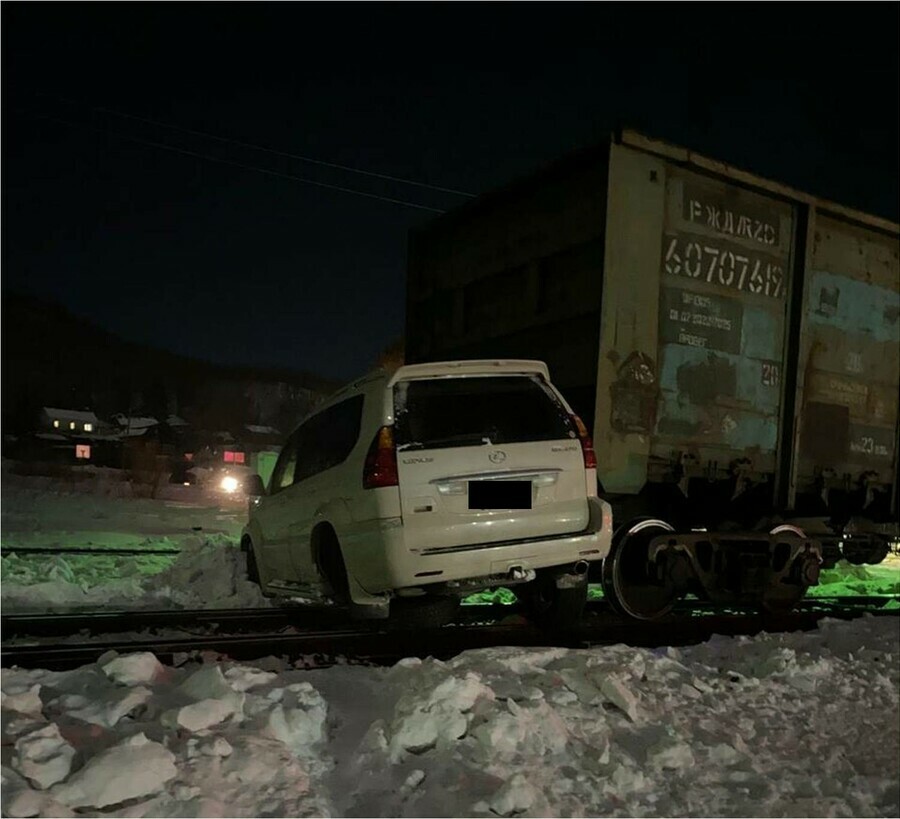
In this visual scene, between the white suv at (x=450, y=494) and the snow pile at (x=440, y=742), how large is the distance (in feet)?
2.28

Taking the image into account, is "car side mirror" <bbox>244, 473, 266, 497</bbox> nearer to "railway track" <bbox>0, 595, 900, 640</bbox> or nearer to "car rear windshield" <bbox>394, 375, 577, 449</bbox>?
"railway track" <bbox>0, 595, 900, 640</bbox>

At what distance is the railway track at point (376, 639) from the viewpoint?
178 inches

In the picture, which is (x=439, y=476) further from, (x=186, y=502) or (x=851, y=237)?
(x=186, y=502)

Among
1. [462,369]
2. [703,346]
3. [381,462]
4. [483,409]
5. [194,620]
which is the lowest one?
[194,620]

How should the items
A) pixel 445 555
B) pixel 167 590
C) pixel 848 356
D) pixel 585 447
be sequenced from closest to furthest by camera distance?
pixel 445 555
pixel 585 447
pixel 848 356
pixel 167 590

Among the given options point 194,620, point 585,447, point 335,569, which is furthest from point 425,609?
point 194,620

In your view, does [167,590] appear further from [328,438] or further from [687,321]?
[687,321]

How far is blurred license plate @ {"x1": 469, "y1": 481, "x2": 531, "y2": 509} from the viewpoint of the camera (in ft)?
15.3

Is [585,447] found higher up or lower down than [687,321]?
lower down

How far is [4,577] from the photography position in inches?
307

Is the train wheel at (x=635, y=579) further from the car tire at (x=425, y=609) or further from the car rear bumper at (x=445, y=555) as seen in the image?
the car tire at (x=425, y=609)

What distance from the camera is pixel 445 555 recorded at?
4.57 metres

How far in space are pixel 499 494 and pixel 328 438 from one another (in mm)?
1638

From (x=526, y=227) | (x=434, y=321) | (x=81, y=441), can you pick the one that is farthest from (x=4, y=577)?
(x=81, y=441)
